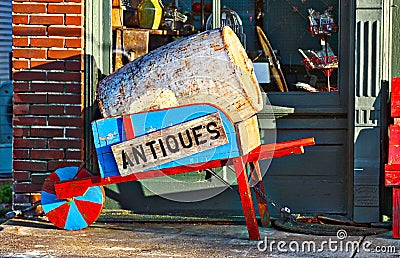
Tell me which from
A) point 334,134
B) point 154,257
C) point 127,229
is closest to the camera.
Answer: point 154,257

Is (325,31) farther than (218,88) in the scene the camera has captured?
Yes

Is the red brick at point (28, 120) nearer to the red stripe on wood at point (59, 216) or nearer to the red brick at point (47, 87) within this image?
the red brick at point (47, 87)

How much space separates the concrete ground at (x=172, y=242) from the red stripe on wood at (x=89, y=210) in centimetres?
9

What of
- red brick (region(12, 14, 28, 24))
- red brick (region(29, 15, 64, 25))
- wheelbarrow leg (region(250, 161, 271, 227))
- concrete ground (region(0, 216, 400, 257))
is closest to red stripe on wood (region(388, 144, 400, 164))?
concrete ground (region(0, 216, 400, 257))

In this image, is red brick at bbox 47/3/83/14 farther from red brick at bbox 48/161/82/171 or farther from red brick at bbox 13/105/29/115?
red brick at bbox 48/161/82/171

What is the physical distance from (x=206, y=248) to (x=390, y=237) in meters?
1.31

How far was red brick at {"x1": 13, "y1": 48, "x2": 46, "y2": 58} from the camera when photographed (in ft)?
18.5

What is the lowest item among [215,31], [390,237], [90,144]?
[390,237]

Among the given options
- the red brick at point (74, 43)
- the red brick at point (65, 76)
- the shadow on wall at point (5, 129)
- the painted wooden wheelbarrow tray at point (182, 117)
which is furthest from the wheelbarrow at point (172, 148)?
the shadow on wall at point (5, 129)

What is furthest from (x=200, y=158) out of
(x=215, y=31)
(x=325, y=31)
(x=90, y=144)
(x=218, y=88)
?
(x=325, y=31)

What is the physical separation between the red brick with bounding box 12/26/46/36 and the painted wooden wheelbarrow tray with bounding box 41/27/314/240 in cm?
90

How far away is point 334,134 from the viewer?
223 inches

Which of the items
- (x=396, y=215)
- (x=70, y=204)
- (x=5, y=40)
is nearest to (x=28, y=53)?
(x=70, y=204)

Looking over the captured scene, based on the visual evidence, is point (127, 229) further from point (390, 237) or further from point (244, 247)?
point (390, 237)
